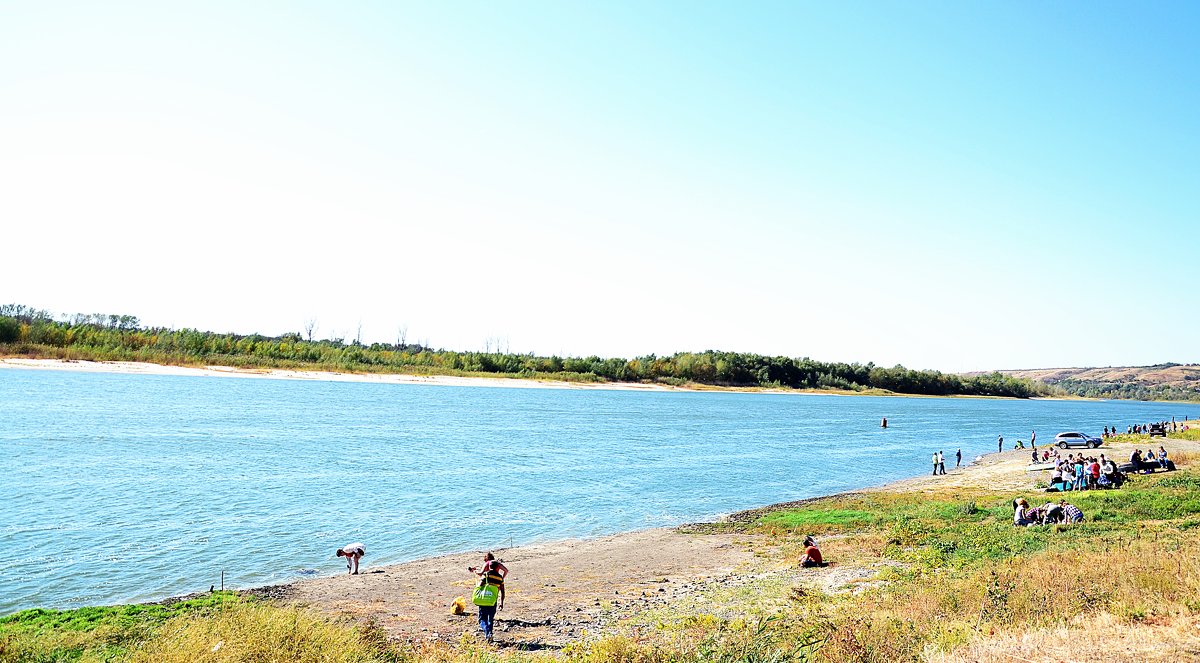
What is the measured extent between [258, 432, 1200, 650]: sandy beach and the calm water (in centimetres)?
228

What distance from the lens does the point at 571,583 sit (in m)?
20.4

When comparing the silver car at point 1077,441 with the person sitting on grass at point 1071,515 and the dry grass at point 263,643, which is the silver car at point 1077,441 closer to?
the person sitting on grass at point 1071,515

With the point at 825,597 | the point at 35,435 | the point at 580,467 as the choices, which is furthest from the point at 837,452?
the point at 35,435

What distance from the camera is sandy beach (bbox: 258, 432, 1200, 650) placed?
53.3ft

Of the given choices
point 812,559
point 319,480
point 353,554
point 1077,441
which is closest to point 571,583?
point 353,554

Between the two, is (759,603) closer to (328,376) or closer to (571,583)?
(571,583)

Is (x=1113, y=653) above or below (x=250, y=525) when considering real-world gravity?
above

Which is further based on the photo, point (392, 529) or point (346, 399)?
point (346, 399)

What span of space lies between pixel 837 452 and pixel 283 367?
363 ft

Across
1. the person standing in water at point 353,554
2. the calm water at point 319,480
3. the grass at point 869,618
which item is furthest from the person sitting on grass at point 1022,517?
the person standing in water at point 353,554

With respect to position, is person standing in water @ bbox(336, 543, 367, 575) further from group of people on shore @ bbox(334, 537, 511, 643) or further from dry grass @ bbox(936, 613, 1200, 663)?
dry grass @ bbox(936, 613, 1200, 663)

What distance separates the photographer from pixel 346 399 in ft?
341

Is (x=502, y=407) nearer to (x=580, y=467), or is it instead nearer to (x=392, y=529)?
(x=580, y=467)

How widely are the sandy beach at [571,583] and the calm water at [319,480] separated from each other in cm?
228
